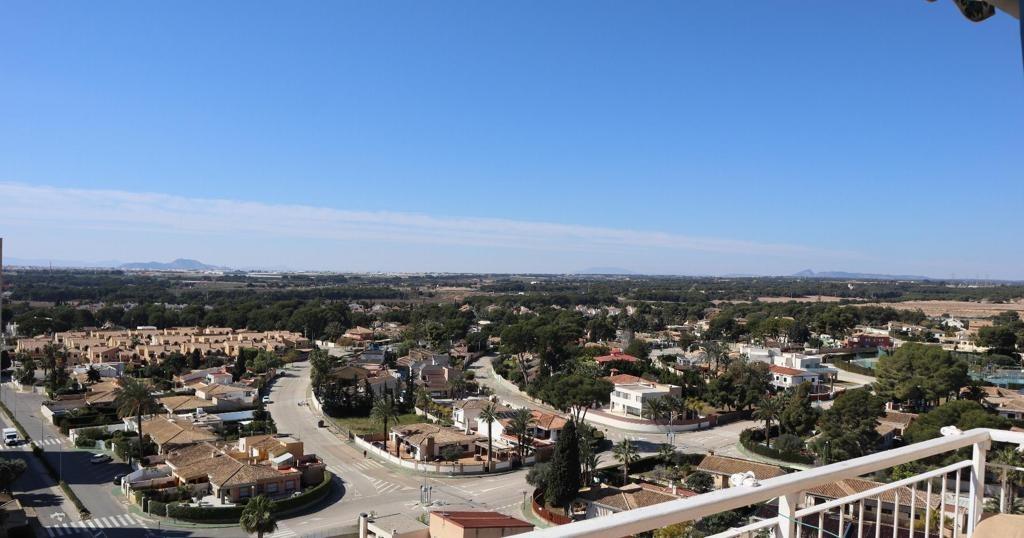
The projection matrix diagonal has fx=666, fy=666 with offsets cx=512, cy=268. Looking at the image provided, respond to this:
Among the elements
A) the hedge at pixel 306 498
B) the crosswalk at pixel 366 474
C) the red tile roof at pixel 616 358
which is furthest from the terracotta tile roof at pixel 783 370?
the hedge at pixel 306 498

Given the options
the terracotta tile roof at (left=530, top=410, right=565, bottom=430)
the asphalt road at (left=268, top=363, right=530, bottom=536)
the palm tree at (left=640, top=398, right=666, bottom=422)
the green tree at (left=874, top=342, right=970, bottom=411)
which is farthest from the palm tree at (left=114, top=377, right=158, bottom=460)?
the green tree at (left=874, top=342, right=970, bottom=411)

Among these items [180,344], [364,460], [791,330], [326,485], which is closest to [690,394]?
[364,460]

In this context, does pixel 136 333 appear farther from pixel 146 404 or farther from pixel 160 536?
pixel 160 536

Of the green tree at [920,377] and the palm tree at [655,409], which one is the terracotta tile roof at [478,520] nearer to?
the palm tree at [655,409]

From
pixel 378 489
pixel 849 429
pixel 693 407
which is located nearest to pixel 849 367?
pixel 693 407

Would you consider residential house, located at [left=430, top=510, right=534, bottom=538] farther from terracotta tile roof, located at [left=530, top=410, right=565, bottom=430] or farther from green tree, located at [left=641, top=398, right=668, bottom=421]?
green tree, located at [left=641, top=398, right=668, bottom=421]

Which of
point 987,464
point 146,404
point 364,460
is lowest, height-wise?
point 364,460
